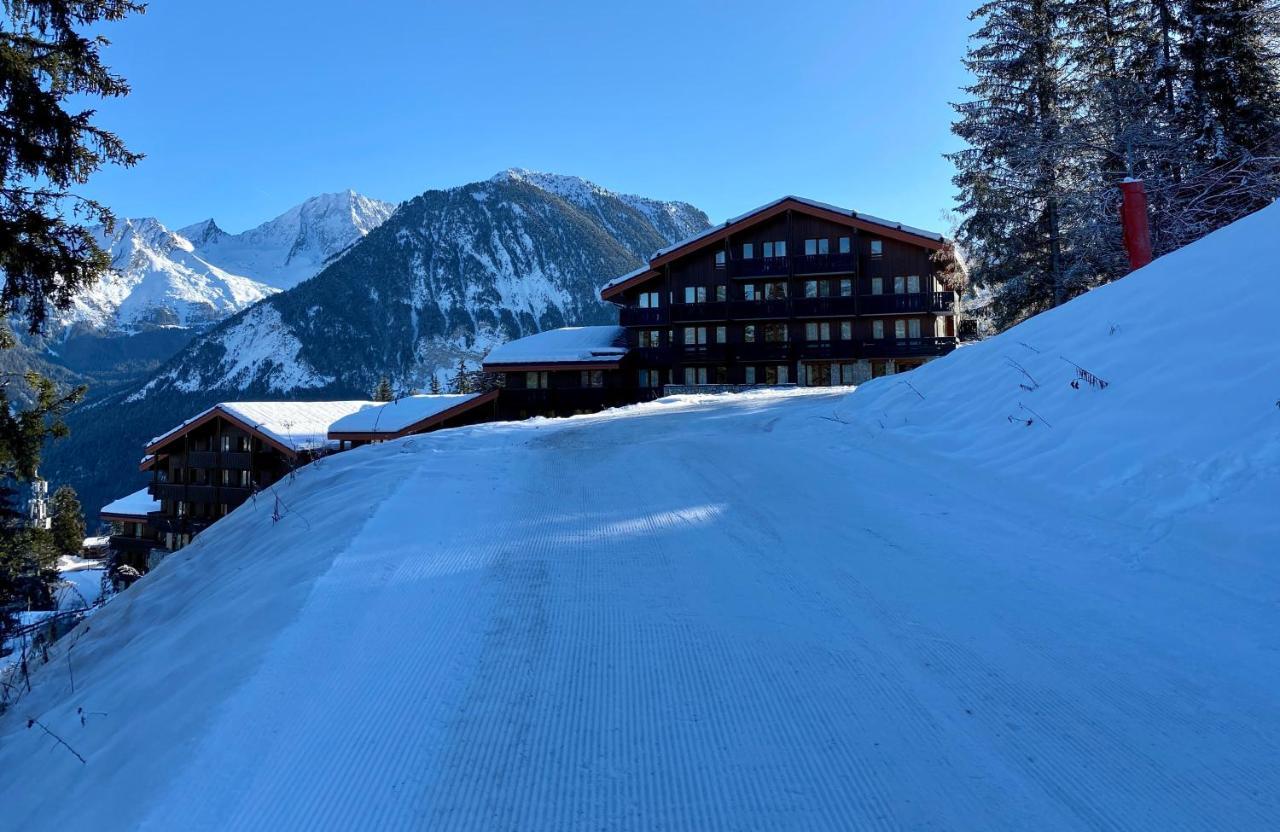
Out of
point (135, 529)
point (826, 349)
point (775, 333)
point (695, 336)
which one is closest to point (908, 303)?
point (826, 349)

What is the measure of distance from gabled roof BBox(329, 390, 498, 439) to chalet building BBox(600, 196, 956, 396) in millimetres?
11080

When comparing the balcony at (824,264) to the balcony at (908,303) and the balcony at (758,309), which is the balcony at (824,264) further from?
the balcony at (758,309)

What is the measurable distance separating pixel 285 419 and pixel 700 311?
2685 cm

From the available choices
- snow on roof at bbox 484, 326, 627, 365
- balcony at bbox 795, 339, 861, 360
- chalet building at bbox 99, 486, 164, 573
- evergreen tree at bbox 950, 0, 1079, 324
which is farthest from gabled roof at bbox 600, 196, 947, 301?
chalet building at bbox 99, 486, 164, 573

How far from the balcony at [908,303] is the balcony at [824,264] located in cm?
200

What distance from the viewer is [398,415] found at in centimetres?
3728

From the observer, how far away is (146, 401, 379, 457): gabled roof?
39.1 m

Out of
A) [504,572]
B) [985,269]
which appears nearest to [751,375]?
[985,269]

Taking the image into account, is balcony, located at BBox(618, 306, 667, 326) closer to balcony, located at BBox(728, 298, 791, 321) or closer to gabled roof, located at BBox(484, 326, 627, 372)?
gabled roof, located at BBox(484, 326, 627, 372)

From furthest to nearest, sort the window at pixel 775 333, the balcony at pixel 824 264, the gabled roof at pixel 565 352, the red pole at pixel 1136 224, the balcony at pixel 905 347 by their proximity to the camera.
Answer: the gabled roof at pixel 565 352, the window at pixel 775 333, the balcony at pixel 824 264, the balcony at pixel 905 347, the red pole at pixel 1136 224

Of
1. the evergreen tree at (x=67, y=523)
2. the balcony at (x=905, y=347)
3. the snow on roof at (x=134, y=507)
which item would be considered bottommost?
the evergreen tree at (x=67, y=523)

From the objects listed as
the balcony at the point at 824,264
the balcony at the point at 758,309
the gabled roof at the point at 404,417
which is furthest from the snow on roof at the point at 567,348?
the balcony at the point at 824,264

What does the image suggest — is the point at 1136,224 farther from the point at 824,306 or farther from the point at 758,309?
the point at 758,309

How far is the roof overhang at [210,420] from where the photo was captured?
38.7 m
